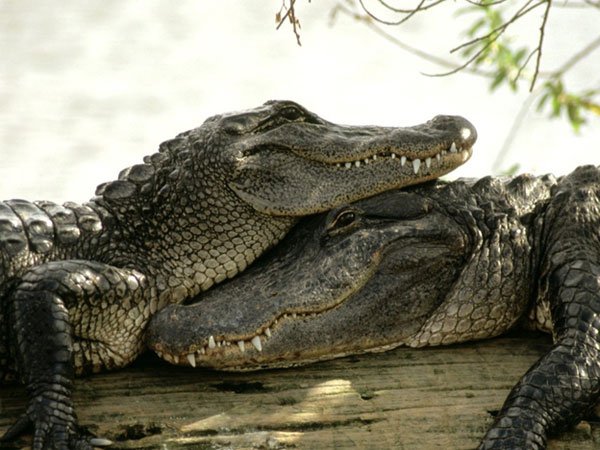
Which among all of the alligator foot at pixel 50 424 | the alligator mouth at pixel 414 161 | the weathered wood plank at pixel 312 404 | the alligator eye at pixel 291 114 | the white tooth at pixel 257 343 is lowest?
the weathered wood plank at pixel 312 404

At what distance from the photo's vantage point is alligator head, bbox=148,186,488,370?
4617mm

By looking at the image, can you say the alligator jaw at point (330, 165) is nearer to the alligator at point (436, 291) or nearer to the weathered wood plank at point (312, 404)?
the alligator at point (436, 291)

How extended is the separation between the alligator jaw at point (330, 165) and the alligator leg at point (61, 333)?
0.69m

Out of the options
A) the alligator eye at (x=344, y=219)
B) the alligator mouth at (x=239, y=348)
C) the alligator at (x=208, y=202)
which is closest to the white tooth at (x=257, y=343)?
the alligator mouth at (x=239, y=348)

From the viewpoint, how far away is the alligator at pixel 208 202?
475 centimetres

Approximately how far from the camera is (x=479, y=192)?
17.1 ft

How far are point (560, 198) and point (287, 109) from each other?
131 cm

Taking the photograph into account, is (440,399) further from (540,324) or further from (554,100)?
(554,100)

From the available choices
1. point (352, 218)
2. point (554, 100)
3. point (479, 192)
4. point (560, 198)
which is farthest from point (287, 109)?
point (554, 100)

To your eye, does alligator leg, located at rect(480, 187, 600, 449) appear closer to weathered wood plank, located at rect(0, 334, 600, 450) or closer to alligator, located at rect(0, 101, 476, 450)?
weathered wood plank, located at rect(0, 334, 600, 450)

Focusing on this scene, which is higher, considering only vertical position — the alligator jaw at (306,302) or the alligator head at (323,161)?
the alligator head at (323,161)

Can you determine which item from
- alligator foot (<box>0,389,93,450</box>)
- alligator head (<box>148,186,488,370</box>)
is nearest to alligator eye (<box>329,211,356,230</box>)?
alligator head (<box>148,186,488,370</box>)

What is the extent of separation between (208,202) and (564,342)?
164 centimetres

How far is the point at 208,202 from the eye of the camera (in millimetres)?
5043
